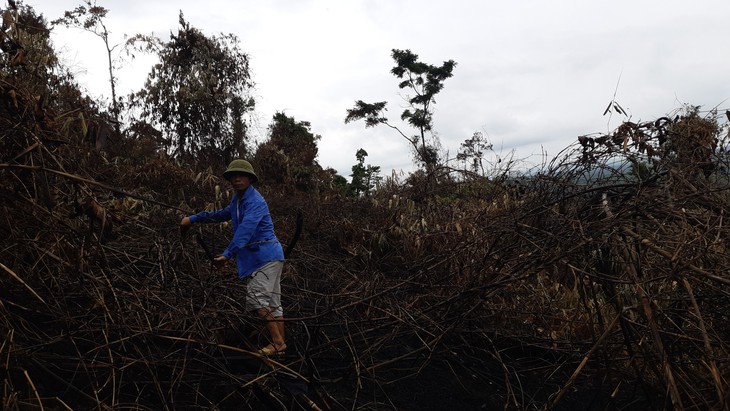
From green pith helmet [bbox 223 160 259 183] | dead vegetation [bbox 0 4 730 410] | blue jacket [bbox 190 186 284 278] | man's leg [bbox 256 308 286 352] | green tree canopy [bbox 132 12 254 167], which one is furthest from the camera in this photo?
green tree canopy [bbox 132 12 254 167]

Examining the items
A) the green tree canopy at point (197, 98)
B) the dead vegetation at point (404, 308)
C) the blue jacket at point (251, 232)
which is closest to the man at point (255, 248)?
the blue jacket at point (251, 232)

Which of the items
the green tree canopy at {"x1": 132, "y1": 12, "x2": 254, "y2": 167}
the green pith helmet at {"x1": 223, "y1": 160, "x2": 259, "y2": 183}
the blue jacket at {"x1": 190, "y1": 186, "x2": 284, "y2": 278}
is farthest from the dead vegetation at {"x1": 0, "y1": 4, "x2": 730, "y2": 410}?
the green tree canopy at {"x1": 132, "y1": 12, "x2": 254, "y2": 167}

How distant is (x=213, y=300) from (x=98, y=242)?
1.02 m

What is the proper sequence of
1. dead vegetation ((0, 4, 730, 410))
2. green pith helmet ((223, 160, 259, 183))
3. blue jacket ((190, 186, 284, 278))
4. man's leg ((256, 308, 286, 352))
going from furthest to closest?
green pith helmet ((223, 160, 259, 183)) < blue jacket ((190, 186, 284, 278)) < man's leg ((256, 308, 286, 352)) < dead vegetation ((0, 4, 730, 410))

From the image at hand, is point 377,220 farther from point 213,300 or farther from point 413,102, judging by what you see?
point 413,102

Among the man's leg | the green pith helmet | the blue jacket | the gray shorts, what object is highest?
the green pith helmet

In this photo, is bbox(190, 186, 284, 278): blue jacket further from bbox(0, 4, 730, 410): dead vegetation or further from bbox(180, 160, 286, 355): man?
bbox(0, 4, 730, 410): dead vegetation

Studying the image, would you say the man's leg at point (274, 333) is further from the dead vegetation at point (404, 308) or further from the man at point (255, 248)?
the dead vegetation at point (404, 308)

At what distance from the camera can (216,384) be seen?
3248 mm

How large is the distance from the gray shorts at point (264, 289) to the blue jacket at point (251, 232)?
0.17ft

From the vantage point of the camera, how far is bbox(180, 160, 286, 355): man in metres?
3.70

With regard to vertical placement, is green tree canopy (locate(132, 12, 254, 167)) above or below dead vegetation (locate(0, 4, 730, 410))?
above

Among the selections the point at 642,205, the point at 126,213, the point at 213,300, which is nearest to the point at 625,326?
the point at 642,205

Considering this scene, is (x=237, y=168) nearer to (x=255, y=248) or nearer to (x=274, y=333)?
(x=255, y=248)
